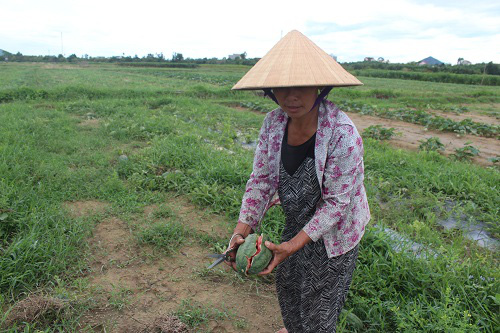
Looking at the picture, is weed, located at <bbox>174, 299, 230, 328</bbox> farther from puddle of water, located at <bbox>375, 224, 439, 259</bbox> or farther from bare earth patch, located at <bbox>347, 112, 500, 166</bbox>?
bare earth patch, located at <bbox>347, 112, 500, 166</bbox>

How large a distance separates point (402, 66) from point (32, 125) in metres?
43.8

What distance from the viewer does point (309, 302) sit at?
5.68 ft

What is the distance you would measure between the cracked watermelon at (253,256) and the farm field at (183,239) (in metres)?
0.85

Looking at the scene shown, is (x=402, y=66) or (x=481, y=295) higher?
(x=402, y=66)

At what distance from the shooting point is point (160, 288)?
2.46 m

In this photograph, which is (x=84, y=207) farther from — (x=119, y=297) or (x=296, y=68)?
(x=296, y=68)

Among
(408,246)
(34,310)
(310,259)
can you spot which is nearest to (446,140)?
(408,246)

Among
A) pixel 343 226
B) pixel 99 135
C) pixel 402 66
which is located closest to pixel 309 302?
pixel 343 226

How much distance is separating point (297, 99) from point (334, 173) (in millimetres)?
353

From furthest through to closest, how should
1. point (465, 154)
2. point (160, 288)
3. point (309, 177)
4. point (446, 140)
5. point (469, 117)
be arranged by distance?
point (469, 117) < point (446, 140) < point (465, 154) < point (160, 288) < point (309, 177)

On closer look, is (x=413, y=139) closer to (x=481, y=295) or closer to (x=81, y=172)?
(x=481, y=295)

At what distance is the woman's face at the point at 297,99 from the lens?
1376mm

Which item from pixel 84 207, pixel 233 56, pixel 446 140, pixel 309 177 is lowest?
pixel 84 207

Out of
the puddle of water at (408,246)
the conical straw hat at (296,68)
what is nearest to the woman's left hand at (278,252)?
the conical straw hat at (296,68)
